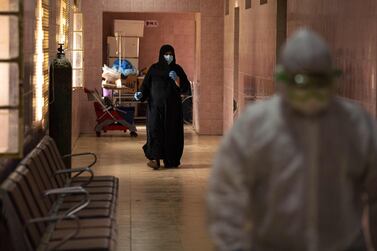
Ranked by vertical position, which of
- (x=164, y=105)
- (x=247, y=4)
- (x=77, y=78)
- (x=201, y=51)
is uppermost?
(x=247, y=4)

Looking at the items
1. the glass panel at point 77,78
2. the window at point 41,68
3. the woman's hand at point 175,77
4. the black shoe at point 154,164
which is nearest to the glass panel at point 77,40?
the glass panel at point 77,78

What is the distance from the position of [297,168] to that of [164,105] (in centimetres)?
1034

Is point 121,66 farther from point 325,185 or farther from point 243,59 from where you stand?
point 325,185

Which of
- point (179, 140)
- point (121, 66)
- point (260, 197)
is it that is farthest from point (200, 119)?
point (260, 197)

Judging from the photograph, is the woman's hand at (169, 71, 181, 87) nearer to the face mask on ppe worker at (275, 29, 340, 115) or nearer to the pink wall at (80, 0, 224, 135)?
the pink wall at (80, 0, 224, 135)

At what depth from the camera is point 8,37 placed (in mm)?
6020

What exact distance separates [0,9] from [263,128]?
3.06 m

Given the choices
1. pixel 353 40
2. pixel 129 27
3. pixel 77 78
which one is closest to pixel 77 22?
pixel 77 78

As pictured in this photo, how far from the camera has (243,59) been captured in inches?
635

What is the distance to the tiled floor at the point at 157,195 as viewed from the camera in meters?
8.41

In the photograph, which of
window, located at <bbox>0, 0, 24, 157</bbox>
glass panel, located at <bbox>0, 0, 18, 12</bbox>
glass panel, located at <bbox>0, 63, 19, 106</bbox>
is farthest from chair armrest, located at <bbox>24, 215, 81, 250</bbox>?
glass panel, located at <bbox>0, 0, 18, 12</bbox>

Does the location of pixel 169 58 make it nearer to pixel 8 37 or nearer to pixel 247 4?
pixel 247 4

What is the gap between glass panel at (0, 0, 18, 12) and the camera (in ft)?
19.6

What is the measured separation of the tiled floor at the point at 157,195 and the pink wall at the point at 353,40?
1835mm
